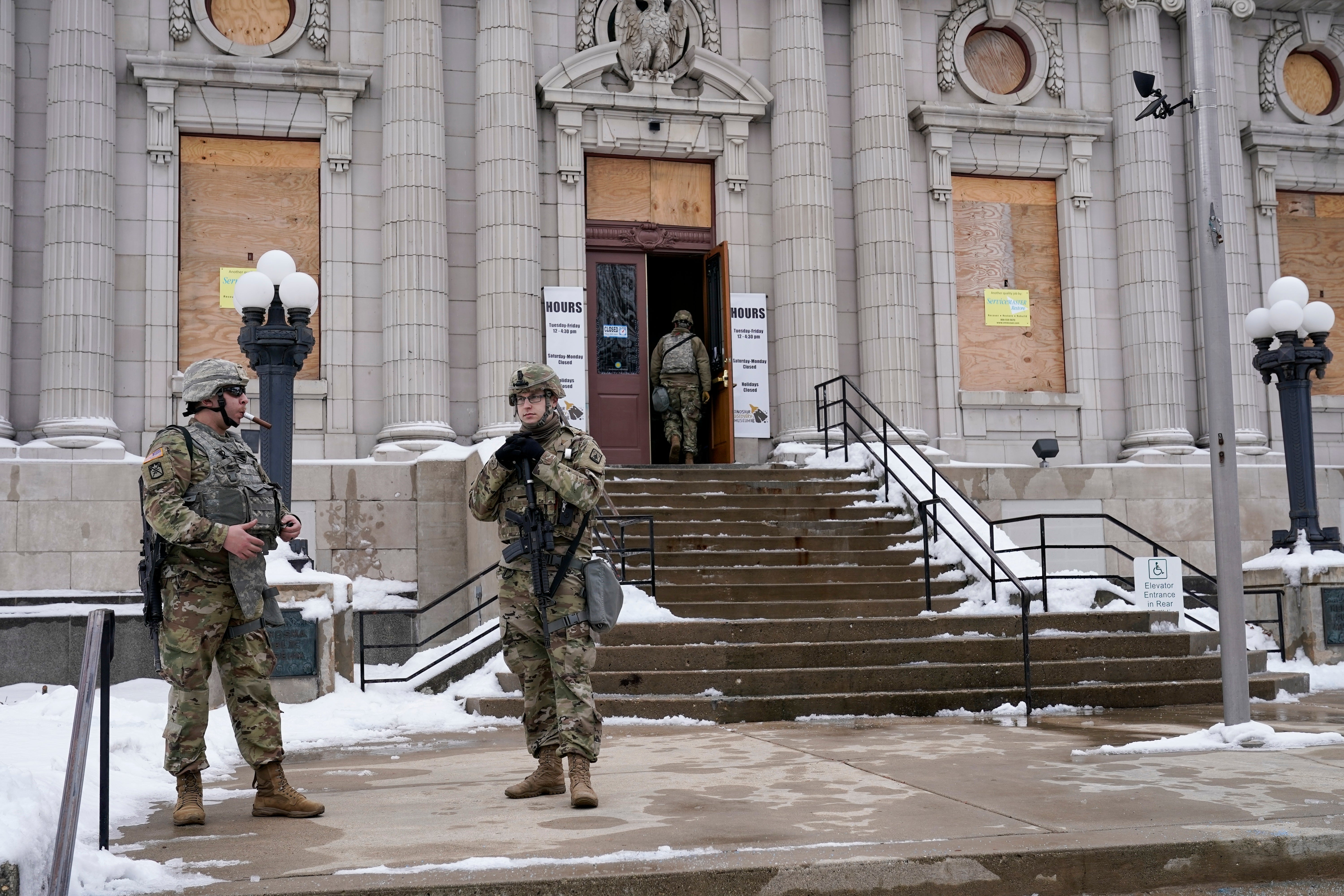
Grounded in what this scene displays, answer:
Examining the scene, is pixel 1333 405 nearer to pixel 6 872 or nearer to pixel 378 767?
pixel 378 767

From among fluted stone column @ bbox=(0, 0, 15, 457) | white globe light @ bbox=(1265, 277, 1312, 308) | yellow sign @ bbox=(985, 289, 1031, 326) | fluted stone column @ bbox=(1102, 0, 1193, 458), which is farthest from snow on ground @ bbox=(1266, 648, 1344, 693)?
fluted stone column @ bbox=(0, 0, 15, 457)

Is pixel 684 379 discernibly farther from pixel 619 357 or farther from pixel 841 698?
pixel 841 698

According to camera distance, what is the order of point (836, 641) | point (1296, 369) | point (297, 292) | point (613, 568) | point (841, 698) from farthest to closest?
point (1296, 369)
point (297, 292)
point (836, 641)
point (613, 568)
point (841, 698)

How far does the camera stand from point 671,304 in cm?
2633

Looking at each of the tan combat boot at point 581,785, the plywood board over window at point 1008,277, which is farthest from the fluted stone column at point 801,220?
the tan combat boot at point 581,785

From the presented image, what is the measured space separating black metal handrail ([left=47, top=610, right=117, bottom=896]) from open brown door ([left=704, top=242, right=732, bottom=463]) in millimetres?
13847

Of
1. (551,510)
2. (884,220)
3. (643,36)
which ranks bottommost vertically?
(551,510)

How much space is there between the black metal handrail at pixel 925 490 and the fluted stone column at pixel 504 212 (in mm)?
4112

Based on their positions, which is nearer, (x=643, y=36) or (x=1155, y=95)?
(x=1155, y=95)

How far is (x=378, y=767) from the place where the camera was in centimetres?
859

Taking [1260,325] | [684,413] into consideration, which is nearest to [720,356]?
[684,413]

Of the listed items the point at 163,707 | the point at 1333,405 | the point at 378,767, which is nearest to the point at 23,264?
the point at 163,707

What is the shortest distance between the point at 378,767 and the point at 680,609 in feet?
16.7

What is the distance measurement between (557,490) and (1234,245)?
17930 millimetres
